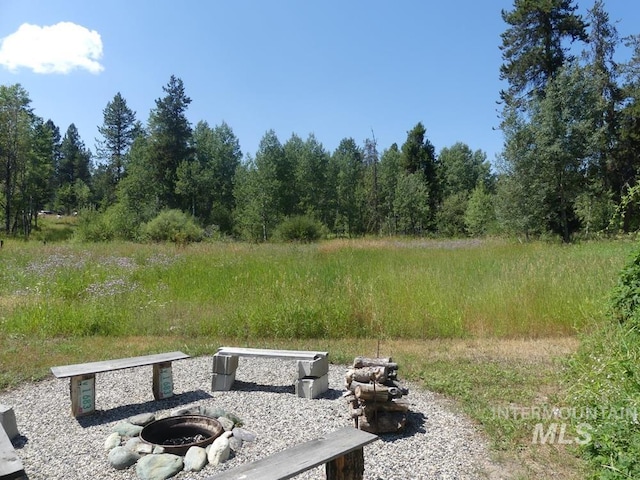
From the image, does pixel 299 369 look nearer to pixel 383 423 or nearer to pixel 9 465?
pixel 383 423

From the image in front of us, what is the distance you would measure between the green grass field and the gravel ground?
0.39m

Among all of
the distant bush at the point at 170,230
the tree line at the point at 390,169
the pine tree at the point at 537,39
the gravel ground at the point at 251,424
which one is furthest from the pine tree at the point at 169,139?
the gravel ground at the point at 251,424

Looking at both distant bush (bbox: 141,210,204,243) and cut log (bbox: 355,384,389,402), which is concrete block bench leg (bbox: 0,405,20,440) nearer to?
cut log (bbox: 355,384,389,402)

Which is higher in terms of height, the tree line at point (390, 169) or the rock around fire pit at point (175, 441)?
the tree line at point (390, 169)

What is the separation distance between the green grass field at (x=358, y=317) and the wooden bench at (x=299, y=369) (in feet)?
3.70

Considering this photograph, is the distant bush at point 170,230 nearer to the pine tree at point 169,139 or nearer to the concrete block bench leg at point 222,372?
the pine tree at point 169,139

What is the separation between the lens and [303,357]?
4.62 m

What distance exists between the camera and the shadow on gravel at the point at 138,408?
3.96 meters

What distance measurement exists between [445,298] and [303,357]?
3.76m

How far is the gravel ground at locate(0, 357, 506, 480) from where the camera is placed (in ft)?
9.88

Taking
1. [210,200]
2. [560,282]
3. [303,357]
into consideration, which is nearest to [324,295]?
[303,357]

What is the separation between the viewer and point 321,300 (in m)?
7.55

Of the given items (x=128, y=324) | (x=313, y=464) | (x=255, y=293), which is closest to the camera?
(x=313, y=464)

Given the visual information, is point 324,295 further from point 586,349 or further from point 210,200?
point 210,200
